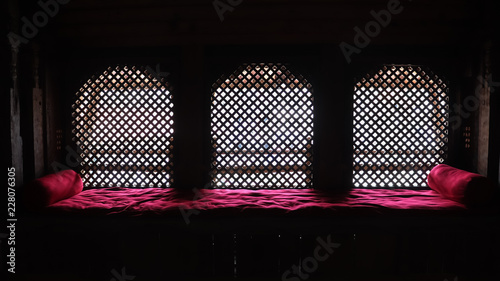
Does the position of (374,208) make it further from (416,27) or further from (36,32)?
(36,32)

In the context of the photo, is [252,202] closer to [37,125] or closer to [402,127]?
[402,127]

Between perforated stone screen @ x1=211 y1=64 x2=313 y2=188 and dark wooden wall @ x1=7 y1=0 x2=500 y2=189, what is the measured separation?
120 mm

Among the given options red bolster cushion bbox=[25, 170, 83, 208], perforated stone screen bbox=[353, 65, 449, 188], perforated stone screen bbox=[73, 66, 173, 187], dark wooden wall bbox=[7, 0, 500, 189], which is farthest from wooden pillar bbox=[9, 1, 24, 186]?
perforated stone screen bbox=[353, 65, 449, 188]

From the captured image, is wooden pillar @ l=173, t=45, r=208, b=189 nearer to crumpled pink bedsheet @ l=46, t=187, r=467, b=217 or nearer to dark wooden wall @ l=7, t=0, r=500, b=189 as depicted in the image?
dark wooden wall @ l=7, t=0, r=500, b=189

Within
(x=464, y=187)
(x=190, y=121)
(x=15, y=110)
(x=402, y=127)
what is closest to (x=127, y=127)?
(x=190, y=121)

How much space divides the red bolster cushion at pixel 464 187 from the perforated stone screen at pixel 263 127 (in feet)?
4.47

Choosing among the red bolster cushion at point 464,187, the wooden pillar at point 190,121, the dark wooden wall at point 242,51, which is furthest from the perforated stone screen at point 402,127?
the wooden pillar at point 190,121

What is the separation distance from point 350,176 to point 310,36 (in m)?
1.64

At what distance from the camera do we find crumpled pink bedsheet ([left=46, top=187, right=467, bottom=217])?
2.89 meters

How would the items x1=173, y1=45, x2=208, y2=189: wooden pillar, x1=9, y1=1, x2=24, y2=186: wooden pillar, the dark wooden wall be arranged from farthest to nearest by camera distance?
x1=173, y1=45, x2=208, y2=189: wooden pillar < the dark wooden wall < x1=9, y1=1, x2=24, y2=186: wooden pillar

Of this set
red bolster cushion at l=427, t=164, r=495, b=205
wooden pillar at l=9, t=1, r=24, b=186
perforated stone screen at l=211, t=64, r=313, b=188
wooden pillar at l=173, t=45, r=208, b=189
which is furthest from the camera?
perforated stone screen at l=211, t=64, r=313, b=188

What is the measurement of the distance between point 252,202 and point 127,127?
1857mm

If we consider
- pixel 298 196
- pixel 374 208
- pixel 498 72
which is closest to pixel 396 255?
pixel 374 208

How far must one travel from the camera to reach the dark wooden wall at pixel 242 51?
11.0 feet
